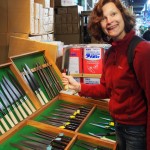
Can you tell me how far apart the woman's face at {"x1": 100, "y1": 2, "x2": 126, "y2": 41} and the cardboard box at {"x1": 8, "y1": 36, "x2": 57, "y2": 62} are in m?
1.11

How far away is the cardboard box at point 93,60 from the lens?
225 cm

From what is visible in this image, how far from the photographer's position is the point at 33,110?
5.91 ft

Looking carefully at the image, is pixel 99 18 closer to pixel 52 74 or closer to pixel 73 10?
pixel 52 74

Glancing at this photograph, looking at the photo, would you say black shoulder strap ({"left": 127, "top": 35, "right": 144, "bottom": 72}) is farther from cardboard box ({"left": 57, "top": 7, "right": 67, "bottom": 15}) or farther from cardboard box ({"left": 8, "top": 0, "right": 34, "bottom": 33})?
cardboard box ({"left": 57, "top": 7, "right": 67, "bottom": 15})

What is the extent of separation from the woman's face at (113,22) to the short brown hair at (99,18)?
3 cm

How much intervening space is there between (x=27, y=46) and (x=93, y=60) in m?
0.76

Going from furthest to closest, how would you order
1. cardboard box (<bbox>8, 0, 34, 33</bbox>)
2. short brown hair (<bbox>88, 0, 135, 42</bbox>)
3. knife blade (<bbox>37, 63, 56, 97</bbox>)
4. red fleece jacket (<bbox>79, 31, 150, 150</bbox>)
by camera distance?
cardboard box (<bbox>8, 0, 34, 33</bbox>) → knife blade (<bbox>37, 63, 56, 97</bbox>) → short brown hair (<bbox>88, 0, 135, 42</bbox>) → red fleece jacket (<bbox>79, 31, 150, 150</bbox>)

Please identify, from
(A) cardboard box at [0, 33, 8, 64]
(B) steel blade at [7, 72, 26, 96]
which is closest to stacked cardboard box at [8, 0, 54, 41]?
(A) cardboard box at [0, 33, 8, 64]

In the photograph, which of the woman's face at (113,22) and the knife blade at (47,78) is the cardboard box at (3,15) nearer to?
the knife blade at (47,78)

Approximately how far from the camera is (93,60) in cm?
227

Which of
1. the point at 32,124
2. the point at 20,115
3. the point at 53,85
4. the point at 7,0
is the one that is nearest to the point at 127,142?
the point at 32,124

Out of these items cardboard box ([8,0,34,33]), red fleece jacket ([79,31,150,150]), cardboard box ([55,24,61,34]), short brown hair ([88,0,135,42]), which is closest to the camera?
red fleece jacket ([79,31,150,150])

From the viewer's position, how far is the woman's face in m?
1.25

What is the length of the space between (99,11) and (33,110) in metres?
0.92
